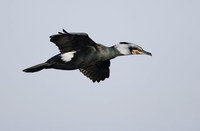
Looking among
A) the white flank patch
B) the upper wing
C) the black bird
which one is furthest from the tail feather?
the upper wing

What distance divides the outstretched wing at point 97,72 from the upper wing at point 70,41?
162cm

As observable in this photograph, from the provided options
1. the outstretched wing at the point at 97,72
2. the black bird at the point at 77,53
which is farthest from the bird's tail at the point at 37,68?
the outstretched wing at the point at 97,72

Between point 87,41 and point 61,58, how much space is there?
0.80 m

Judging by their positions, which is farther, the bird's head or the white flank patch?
the bird's head

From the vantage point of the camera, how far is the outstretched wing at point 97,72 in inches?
474

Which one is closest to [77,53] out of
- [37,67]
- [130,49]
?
[37,67]

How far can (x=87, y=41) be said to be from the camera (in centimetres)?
1037

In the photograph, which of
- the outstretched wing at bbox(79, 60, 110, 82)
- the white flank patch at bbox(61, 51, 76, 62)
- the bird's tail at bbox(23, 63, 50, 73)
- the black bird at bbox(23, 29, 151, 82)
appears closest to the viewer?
the bird's tail at bbox(23, 63, 50, 73)

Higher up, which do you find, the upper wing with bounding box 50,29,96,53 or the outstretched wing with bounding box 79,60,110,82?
the upper wing with bounding box 50,29,96,53

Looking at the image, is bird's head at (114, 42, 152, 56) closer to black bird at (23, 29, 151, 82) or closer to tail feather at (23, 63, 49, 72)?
black bird at (23, 29, 151, 82)

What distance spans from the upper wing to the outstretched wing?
162 cm

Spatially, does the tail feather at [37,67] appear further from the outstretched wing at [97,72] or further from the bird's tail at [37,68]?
the outstretched wing at [97,72]

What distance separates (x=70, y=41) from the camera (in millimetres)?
10328

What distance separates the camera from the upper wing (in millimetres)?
9953
